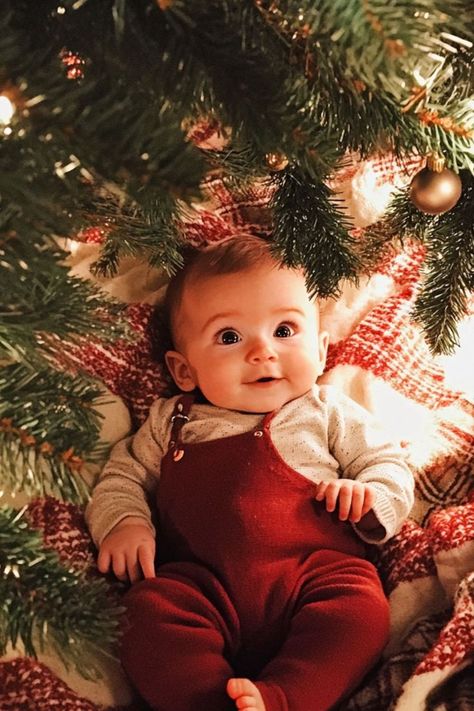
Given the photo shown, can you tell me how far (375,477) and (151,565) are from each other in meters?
0.33

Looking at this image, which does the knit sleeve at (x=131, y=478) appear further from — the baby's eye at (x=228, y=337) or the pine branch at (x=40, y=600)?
the pine branch at (x=40, y=600)

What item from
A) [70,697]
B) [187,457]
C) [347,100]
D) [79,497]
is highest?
[347,100]

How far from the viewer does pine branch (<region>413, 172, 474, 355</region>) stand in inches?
33.1

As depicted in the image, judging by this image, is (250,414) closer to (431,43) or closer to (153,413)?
(153,413)

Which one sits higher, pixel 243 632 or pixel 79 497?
pixel 79 497

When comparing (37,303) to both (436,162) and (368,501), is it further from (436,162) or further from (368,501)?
(368,501)

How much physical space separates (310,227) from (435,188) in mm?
157

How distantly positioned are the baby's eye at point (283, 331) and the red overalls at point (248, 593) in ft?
0.45

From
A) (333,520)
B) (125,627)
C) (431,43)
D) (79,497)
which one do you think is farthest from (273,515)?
(431,43)

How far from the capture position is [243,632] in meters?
1.00

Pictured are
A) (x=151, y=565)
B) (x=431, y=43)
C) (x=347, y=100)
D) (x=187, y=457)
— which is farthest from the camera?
(x=187, y=457)

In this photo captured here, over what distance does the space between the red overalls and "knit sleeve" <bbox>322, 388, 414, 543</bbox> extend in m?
0.07

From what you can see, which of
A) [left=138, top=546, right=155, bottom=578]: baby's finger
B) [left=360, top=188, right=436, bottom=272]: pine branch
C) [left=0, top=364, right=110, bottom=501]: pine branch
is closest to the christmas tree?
[left=0, top=364, right=110, bottom=501]: pine branch

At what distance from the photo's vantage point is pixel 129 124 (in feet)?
1.70
